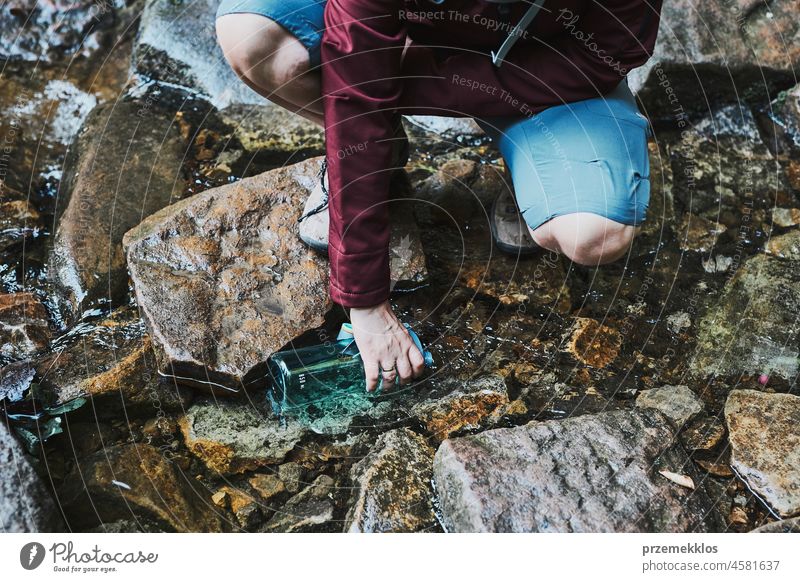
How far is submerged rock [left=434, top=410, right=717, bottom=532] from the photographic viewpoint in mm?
1423

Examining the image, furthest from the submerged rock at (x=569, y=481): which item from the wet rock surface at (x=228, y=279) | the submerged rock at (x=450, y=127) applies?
the submerged rock at (x=450, y=127)

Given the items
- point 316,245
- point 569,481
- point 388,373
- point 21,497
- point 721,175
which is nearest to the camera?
point 21,497

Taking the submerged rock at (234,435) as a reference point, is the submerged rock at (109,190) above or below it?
above

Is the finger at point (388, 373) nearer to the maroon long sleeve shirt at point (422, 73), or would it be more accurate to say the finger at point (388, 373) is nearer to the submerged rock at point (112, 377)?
the maroon long sleeve shirt at point (422, 73)

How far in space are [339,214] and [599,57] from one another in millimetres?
777

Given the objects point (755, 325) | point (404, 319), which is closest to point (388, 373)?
point (404, 319)

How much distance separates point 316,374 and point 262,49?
81 centimetres

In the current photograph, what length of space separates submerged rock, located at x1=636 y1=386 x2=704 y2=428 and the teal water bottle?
58 centimetres

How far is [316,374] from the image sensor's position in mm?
1756

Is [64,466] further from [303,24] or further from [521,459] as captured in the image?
[303,24]

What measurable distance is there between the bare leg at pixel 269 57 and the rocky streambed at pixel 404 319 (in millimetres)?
306

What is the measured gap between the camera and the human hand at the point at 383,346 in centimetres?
167

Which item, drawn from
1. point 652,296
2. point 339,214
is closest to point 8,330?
point 339,214

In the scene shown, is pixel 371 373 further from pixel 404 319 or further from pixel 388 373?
pixel 404 319
